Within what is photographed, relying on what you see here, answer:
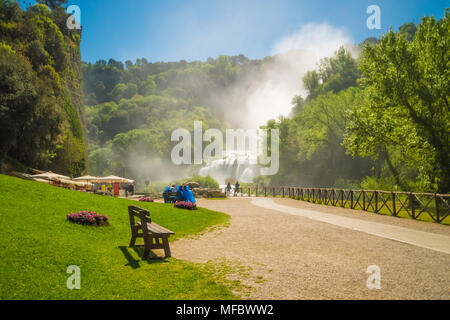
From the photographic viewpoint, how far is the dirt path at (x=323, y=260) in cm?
500

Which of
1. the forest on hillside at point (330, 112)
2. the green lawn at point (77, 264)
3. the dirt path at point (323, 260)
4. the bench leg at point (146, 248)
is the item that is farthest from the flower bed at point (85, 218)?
the forest on hillside at point (330, 112)

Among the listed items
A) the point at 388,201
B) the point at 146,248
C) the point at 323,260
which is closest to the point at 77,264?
the point at 146,248

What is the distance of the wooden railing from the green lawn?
1180 centimetres

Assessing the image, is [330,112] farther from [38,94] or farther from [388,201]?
[38,94]

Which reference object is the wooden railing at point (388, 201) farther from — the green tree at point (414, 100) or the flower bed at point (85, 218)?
the flower bed at point (85, 218)

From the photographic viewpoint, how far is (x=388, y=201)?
874 inches

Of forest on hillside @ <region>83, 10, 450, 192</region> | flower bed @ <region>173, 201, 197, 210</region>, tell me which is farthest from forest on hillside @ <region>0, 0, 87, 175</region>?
forest on hillside @ <region>83, 10, 450, 192</region>

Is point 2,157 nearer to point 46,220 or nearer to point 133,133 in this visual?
point 46,220

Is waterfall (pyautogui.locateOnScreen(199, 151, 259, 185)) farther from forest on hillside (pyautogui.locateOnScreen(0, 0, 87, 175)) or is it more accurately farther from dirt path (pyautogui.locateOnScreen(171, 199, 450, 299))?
dirt path (pyautogui.locateOnScreen(171, 199, 450, 299))

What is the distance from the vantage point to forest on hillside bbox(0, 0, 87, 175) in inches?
1067

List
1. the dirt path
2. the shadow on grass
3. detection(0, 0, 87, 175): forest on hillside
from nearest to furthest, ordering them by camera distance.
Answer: the dirt path, the shadow on grass, detection(0, 0, 87, 175): forest on hillside

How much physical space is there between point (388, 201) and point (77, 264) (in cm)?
2196

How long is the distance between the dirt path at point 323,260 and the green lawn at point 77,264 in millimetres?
1012

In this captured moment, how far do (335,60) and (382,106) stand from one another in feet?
181
